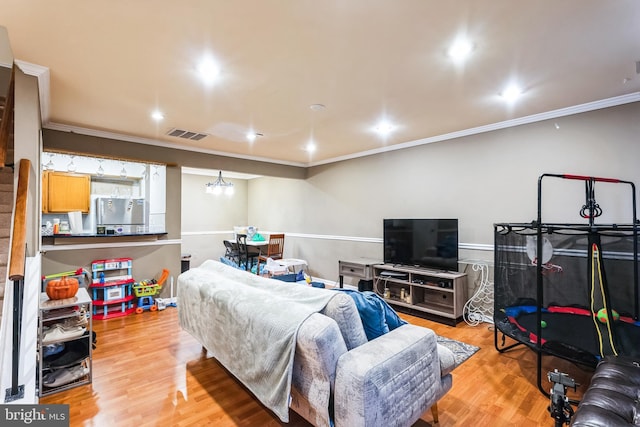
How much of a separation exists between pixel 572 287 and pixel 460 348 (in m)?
1.21

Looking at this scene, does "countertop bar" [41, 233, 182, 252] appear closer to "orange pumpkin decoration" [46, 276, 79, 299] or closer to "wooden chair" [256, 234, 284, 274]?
"orange pumpkin decoration" [46, 276, 79, 299]

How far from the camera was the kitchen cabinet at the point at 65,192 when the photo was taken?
4.97 meters

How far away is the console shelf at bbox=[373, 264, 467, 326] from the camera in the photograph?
394 cm

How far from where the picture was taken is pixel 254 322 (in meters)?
1.98

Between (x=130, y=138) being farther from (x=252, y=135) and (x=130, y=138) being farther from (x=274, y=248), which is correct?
(x=274, y=248)

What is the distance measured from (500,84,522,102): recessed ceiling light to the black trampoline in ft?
2.94

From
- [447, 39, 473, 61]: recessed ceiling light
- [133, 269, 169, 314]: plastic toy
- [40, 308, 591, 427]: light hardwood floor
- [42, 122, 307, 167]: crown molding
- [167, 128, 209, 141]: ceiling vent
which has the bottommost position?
[40, 308, 591, 427]: light hardwood floor

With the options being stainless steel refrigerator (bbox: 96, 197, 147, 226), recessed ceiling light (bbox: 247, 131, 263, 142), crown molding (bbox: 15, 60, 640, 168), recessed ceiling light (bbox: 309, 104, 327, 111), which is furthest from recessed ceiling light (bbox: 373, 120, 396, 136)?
stainless steel refrigerator (bbox: 96, 197, 147, 226)

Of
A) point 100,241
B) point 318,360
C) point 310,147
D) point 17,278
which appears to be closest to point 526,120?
point 310,147

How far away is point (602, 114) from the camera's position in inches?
124

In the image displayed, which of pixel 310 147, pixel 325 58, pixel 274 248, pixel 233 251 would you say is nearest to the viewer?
pixel 325 58

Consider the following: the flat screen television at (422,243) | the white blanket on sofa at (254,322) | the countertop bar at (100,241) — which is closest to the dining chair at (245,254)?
the countertop bar at (100,241)

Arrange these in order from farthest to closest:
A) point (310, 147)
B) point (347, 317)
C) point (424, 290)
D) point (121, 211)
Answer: point (121, 211)
point (310, 147)
point (424, 290)
point (347, 317)

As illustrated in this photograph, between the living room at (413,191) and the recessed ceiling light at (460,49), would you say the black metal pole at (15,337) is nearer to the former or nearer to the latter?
the living room at (413,191)
